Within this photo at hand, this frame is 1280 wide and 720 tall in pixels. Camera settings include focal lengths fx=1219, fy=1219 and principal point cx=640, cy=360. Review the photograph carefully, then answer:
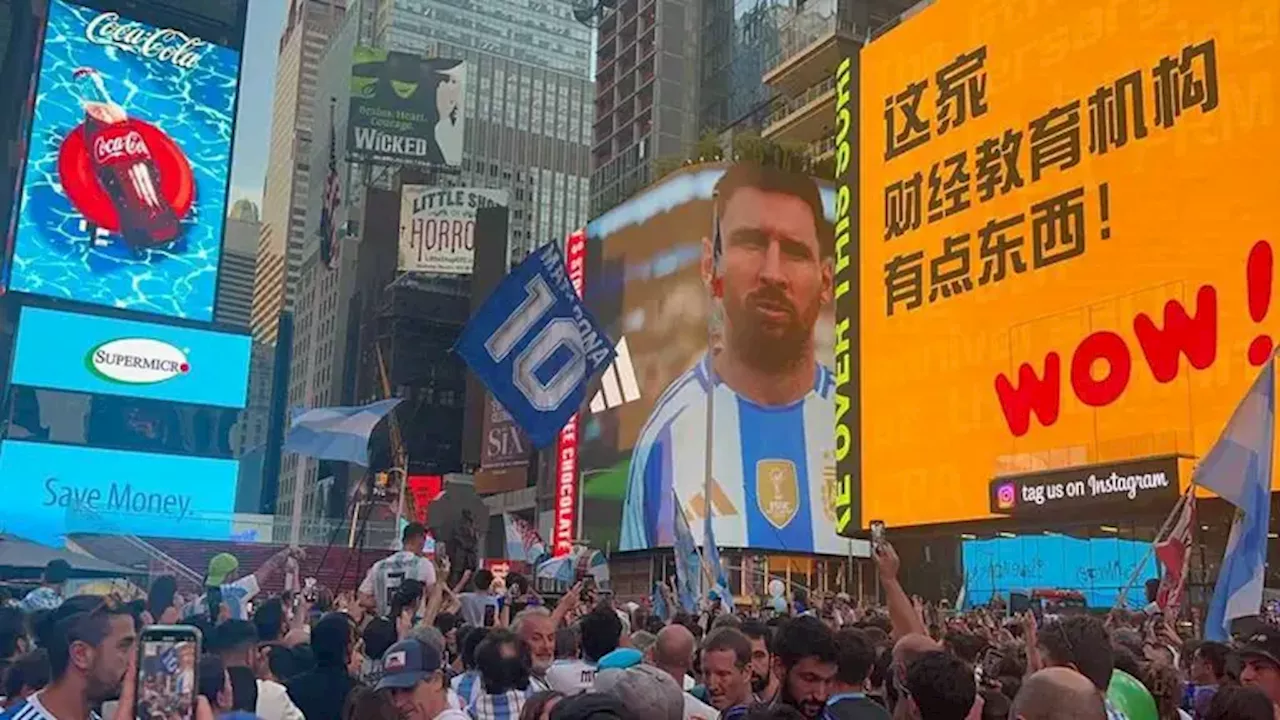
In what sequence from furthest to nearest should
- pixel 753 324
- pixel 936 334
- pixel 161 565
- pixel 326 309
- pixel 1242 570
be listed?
1. pixel 326 309
2. pixel 753 324
3. pixel 161 565
4. pixel 936 334
5. pixel 1242 570

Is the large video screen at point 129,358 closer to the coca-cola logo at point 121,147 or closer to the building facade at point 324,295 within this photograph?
the coca-cola logo at point 121,147

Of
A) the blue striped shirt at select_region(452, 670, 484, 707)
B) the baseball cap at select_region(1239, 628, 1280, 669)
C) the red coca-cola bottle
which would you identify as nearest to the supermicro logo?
the red coca-cola bottle

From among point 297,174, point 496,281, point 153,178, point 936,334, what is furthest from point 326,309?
point 936,334

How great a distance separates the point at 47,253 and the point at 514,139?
90.1 metres

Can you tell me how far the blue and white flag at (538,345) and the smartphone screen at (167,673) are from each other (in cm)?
1092

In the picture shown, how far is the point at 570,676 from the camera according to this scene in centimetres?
641

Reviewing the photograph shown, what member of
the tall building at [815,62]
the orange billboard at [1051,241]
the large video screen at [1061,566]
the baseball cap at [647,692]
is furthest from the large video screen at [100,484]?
the baseball cap at [647,692]

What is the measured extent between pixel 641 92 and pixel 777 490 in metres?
33.6

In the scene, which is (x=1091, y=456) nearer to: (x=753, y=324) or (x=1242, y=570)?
(x=1242, y=570)

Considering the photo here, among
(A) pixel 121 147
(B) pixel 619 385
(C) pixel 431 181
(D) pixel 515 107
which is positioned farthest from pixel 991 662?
(D) pixel 515 107

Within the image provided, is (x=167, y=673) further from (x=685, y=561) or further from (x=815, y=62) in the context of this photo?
(x=815, y=62)

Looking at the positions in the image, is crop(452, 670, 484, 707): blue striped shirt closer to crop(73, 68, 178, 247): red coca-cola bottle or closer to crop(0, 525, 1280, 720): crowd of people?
crop(0, 525, 1280, 720): crowd of people

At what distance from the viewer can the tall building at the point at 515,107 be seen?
13150cm

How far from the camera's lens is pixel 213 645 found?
20.3 ft
